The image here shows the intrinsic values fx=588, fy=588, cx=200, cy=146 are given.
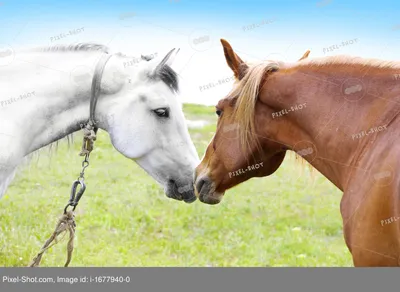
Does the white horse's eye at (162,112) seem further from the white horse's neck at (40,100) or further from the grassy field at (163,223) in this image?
the grassy field at (163,223)

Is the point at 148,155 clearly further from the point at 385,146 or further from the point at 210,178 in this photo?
the point at 385,146

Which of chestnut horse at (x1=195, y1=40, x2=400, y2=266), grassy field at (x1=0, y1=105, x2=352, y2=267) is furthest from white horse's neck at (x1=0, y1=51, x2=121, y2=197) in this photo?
grassy field at (x1=0, y1=105, x2=352, y2=267)

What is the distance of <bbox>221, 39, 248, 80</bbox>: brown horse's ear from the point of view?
4156mm

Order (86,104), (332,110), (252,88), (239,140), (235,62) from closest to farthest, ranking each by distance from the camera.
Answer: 1. (332,110)
2. (252,88)
3. (239,140)
4. (235,62)
5. (86,104)

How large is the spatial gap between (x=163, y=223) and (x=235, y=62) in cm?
463

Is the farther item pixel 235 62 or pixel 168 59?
pixel 168 59

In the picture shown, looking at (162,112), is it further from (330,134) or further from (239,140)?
(330,134)

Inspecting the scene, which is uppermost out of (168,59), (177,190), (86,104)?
(168,59)

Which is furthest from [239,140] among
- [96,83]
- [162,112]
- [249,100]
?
[96,83]

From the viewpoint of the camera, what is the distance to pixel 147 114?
16.0 feet

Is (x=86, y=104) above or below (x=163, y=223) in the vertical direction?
above

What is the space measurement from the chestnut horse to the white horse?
687 mm

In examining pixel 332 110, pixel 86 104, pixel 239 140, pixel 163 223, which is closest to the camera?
pixel 332 110

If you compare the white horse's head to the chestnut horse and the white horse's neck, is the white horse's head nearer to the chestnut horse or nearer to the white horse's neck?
the white horse's neck
